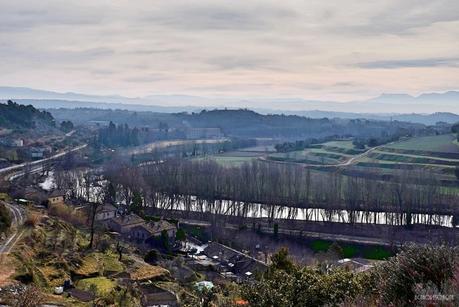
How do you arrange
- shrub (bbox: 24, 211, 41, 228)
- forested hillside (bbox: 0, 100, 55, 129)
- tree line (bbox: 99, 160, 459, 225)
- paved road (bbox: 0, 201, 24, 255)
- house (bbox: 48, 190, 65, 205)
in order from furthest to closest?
forested hillside (bbox: 0, 100, 55, 129)
tree line (bbox: 99, 160, 459, 225)
house (bbox: 48, 190, 65, 205)
shrub (bbox: 24, 211, 41, 228)
paved road (bbox: 0, 201, 24, 255)

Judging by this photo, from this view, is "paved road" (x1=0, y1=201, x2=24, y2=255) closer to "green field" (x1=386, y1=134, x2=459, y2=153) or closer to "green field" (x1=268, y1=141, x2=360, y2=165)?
"green field" (x1=268, y1=141, x2=360, y2=165)

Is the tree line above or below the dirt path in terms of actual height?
below

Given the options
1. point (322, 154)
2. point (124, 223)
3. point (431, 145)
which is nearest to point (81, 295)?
point (124, 223)

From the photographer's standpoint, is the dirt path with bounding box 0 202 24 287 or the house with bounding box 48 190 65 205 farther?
the house with bounding box 48 190 65 205

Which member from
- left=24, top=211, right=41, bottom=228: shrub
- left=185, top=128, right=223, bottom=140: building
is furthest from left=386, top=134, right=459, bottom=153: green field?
left=24, top=211, right=41, bottom=228: shrub

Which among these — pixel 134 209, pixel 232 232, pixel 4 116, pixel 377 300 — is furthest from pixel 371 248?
pixel 4 116

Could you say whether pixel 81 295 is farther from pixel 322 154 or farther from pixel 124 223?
pixel 322 154

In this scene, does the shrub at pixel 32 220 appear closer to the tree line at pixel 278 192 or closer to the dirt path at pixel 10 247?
the dirt path at pixel 10 247
